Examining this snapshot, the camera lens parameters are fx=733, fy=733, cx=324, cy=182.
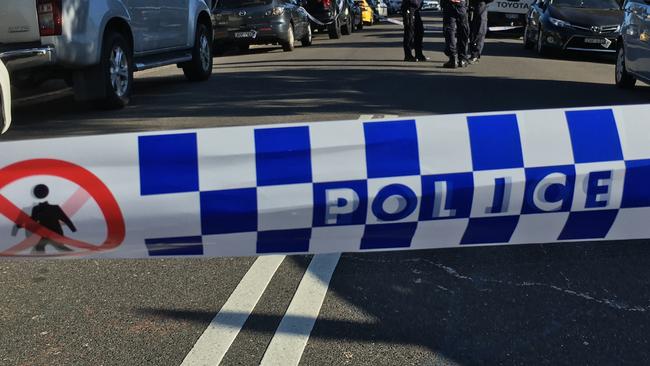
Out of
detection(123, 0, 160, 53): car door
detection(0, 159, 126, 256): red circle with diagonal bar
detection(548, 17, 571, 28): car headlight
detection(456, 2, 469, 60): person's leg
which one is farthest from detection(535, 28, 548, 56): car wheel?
detection(0, 159, 126, 256): red circle with diagonal bar

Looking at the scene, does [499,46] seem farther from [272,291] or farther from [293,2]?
[272,291]

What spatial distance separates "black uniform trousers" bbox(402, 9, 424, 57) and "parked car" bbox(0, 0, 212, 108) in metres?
4.90

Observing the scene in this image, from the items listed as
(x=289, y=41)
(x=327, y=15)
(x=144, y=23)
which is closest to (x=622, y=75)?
(x=144, y=23)

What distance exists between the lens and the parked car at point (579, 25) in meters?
14.9

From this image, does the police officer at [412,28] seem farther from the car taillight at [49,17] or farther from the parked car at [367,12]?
the parked car at [367,12]

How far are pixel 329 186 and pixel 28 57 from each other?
17.4ft

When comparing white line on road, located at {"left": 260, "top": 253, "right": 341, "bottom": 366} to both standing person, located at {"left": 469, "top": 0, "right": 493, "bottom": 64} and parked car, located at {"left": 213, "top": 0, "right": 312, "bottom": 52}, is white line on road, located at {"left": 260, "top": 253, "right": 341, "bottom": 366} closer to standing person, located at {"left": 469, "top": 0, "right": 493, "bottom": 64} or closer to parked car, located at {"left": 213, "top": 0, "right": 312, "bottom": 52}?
standing person, located at {"left": 469, "top": 0, "right": 493, "bottom": 64}

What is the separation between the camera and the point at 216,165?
2.84 m

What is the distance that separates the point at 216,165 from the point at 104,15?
583cm

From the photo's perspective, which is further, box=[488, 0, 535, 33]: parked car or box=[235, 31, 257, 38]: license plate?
box=[488, 0, 535, 33]: parked car

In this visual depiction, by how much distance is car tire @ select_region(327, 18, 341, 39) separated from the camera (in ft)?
74.9

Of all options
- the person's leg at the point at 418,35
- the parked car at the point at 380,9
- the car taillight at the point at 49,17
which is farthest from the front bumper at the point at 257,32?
the parked car at the point at 380,9

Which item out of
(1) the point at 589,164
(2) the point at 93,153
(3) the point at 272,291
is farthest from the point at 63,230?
(1) the point at 589,164

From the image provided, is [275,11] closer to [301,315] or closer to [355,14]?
[355,14]
